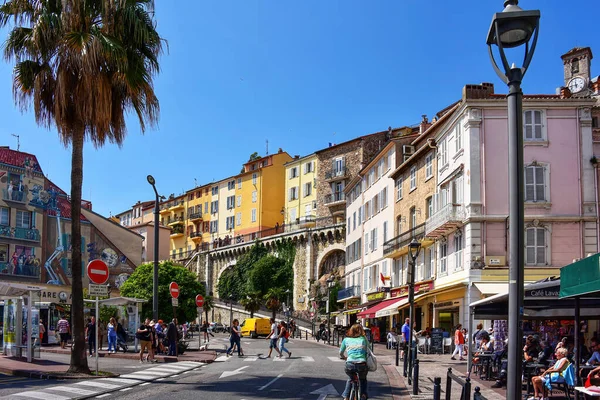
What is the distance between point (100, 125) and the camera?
17.7 m

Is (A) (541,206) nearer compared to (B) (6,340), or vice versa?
(B) (6,340)

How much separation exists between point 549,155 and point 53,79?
22429mm

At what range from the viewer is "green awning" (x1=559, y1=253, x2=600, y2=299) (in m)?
9.51

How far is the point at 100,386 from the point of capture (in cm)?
1499

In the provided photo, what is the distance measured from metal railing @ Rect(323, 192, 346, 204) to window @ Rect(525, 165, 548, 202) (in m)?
38.5

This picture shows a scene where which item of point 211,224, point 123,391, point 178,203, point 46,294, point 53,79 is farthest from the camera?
point 178,203

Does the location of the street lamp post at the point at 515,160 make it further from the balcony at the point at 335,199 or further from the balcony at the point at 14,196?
the balcony at the point at 335,199

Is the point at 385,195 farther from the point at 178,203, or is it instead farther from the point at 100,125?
the point at 178,203

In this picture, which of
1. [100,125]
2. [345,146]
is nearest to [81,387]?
[100,125]

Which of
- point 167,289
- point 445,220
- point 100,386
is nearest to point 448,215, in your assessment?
point 445,220

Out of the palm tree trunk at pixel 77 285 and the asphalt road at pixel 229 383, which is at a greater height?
the palm tree trunk at pixel 77 285

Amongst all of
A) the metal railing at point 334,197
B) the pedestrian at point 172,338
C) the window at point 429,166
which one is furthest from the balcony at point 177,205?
the pedestrian at point 172,338

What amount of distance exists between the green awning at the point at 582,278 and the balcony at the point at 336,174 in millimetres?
58462

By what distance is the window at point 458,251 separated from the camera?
3272 cm
